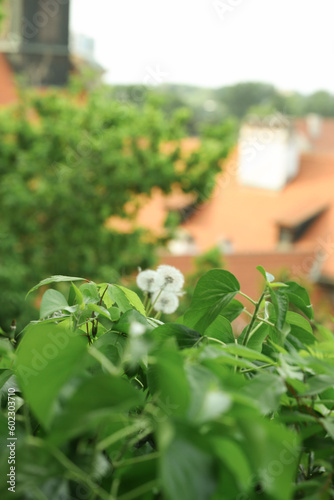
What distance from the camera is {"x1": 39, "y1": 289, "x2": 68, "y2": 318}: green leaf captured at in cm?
32

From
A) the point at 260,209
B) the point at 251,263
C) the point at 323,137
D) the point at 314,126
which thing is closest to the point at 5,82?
the point at 260,209

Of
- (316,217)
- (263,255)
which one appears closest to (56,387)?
(263,255)

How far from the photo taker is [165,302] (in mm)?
390

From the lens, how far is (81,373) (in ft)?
0.77

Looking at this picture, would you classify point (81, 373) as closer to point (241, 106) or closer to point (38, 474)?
point (38, 474)

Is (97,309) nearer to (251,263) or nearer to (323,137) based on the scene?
(251,263)

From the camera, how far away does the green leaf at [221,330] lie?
0.33 metres

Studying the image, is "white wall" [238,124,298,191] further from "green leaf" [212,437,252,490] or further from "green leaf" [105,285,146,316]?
"green leaf" [212,437,252,490]

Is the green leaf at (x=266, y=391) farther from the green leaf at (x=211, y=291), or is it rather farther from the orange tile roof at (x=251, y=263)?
the orange tile roof at (x=251, y=263)

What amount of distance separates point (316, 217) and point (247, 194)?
1.46 meters

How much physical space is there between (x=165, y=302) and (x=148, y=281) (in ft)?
0.06

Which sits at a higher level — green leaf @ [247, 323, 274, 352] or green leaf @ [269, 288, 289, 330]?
green leaf @ [269, 288, 289, 330]

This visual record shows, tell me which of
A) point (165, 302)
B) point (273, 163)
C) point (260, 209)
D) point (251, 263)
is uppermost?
point (165, 302)

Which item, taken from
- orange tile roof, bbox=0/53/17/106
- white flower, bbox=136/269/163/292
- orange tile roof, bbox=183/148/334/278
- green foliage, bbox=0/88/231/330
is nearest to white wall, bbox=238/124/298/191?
orange tile roof, bbox=183/148/334/278
